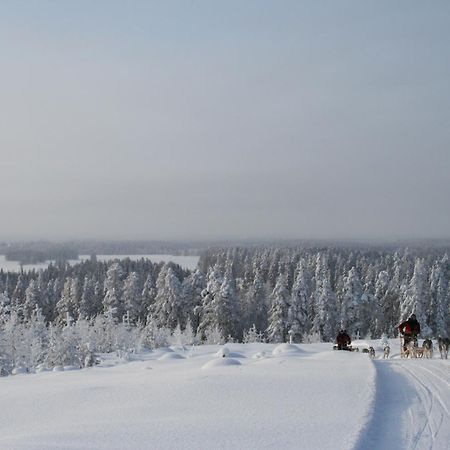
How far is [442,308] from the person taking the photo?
72.6 m

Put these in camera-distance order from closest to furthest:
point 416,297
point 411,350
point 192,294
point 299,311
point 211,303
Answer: point 411,350 < point 416,297 < point 299,311 < point 211,303 < point 192,294

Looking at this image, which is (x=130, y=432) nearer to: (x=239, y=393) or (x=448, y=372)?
(x=239, y=393)

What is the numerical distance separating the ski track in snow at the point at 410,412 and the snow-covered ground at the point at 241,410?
19 millimetres

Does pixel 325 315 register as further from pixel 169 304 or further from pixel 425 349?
pixel 425 349

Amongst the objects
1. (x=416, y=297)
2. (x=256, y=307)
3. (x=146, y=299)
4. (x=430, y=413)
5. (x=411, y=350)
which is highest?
(x=430, y=413)

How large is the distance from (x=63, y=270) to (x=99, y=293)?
44206mm

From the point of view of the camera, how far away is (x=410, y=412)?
9.98 metres

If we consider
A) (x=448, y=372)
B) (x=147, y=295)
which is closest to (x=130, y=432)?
(x=448, y=372)

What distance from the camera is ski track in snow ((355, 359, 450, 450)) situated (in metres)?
8.20

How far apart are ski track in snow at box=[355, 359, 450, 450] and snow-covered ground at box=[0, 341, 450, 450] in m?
0.02

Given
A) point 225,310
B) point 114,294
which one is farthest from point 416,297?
point 114,294

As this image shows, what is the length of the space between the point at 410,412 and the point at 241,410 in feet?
9.94

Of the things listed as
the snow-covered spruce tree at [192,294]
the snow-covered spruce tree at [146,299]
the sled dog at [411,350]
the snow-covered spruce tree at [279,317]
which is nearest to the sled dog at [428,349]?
the sled dog at [411,350]

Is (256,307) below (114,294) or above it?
below
